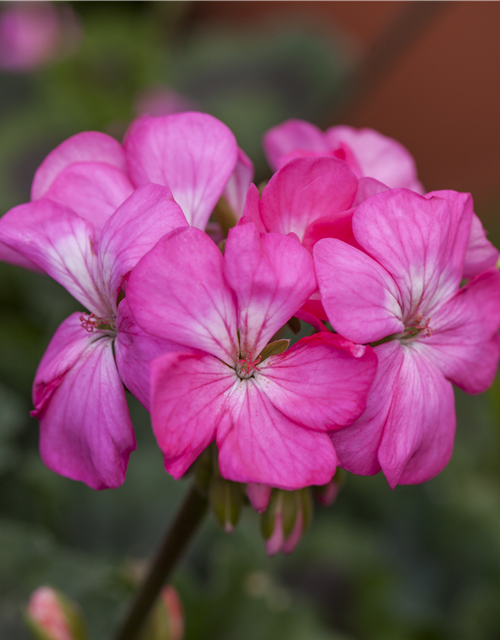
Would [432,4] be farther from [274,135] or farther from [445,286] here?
[445,286]

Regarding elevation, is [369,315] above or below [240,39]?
above

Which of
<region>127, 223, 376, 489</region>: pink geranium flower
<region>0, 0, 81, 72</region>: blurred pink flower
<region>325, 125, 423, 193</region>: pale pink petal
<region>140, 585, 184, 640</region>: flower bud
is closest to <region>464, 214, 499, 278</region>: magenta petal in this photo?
<region>325, 125, 423, 193</region>: pale pink petal

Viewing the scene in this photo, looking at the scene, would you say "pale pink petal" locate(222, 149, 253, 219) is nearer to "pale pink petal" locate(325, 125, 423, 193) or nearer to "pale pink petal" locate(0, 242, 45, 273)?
"pale pink petal" locate(325, 125, 423, 193)

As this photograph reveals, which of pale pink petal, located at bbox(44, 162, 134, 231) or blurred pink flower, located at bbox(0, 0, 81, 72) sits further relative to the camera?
blurred pink flower, located at bbox(0, 0, 81, 72)

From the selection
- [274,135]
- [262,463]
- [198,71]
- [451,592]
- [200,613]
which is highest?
[274,135]

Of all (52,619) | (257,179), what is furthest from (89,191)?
(257,179)

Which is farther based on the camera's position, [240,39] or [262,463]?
[240,39]

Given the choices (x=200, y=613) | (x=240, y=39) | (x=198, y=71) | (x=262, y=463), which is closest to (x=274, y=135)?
(x=262, y=463)
